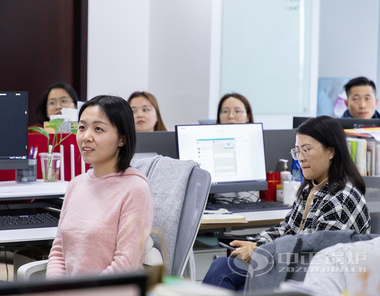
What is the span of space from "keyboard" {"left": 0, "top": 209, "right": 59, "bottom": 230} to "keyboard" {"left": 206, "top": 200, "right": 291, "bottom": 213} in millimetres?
865

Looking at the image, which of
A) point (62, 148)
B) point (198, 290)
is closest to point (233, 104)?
point (62, 148)

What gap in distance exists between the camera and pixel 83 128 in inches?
90.4

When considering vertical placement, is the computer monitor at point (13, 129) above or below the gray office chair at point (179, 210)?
above

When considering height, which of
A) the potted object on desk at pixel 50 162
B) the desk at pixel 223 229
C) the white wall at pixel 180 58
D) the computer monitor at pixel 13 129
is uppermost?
the white wall at pixel 180 58

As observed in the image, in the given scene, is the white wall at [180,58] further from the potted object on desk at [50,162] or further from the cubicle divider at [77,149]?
the potted object on desk at [50,162]

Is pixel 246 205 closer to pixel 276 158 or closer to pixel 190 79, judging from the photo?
pixel 276 158

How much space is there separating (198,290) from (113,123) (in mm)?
1403

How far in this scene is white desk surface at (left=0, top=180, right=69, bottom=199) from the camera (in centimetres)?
289

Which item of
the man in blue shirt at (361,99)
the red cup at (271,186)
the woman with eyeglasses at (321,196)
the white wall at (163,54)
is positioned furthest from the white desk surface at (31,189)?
the man in blue shirt at (361,99)

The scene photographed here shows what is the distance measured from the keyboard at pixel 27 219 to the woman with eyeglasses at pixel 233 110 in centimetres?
172

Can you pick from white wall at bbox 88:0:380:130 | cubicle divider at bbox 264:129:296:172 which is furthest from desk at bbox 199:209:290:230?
white wall at bbox 88:0:380:130

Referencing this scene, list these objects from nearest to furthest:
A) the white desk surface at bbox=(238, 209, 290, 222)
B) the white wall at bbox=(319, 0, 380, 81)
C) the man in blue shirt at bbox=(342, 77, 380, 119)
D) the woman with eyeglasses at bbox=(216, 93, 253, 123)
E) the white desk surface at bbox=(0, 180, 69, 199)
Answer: the white desk surface at bbox=(0, 180, 69, 199)
the white desk surface at bbox=(238, 209, 290, 222)
the woman with eyeglasses at bbox=(216, 93, 253, 123)
the man in blue shirt at bbox=(342, 77, 380, 119)
the white wall at bbox=(319, 0, 380, 81)

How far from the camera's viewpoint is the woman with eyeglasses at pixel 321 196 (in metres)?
2.45

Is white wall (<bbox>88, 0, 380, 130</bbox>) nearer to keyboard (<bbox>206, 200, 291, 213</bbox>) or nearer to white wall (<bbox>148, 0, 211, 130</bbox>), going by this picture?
white wall (<bbox>148, 0, 211, 130</bbox>)
